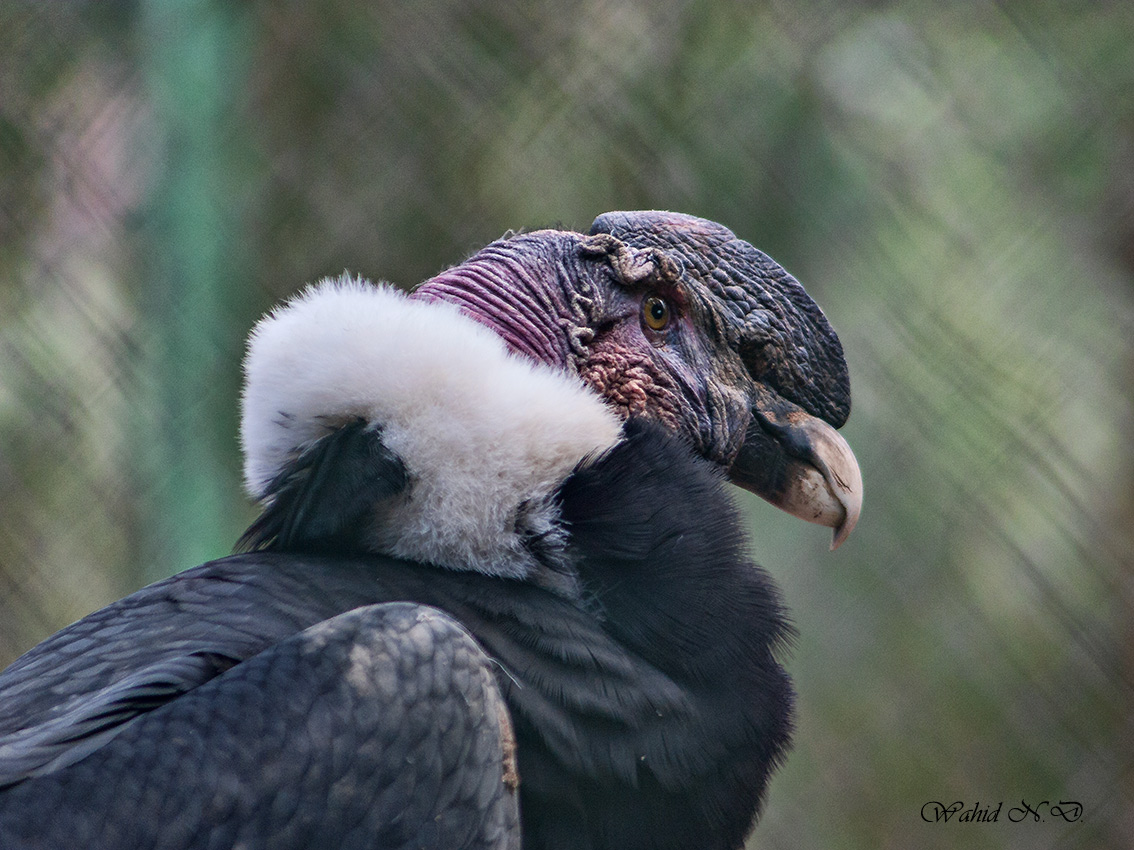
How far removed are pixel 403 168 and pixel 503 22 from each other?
0.53 meters

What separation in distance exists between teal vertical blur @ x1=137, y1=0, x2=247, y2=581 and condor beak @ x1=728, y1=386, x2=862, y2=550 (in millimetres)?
1390

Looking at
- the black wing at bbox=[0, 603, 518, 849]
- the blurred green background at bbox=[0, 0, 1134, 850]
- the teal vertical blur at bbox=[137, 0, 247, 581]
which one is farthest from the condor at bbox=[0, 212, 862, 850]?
the blurred green background at bbox=[0, 0, 1134, 850]

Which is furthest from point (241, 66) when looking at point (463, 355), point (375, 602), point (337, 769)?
point (337, 769)

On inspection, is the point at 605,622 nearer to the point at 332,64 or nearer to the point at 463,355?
the point at 463,355

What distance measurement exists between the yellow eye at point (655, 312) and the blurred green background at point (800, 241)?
1.27m

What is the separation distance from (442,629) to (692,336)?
839mm

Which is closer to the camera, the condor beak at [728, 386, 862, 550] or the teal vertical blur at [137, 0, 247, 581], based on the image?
the condor beak at [728, 386, 862, 550]

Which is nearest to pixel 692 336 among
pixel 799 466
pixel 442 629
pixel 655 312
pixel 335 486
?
pixel 655 312

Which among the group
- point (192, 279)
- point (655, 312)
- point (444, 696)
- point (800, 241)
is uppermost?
point (800, 241)

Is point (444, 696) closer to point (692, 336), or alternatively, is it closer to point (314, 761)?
point (314, 761)

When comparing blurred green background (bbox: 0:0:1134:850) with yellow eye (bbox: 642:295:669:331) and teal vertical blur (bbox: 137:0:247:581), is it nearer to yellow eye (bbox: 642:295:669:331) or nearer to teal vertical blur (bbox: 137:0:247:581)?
teal vertical blur (bbox: 137:0:247:581)

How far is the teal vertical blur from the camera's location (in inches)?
109

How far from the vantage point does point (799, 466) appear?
1.92 metres

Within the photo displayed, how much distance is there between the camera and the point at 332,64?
309 centimetres
